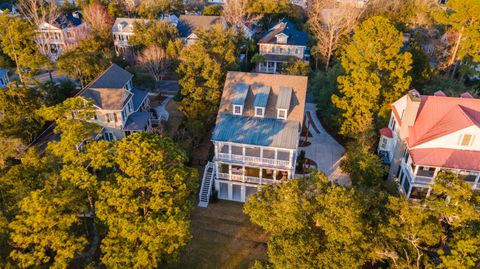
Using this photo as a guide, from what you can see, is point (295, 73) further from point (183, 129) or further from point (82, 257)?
point (82, 257)

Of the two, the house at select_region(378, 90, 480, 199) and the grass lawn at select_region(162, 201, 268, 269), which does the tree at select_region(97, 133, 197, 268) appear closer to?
the grass lawn at select_region(162, 201, 268, 269)

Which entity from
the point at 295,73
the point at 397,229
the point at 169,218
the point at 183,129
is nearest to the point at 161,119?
the point at 183,129

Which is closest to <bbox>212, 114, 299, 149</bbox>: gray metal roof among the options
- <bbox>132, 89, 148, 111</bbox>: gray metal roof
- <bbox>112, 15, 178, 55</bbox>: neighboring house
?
<bbox>132, 89, 148, 111</bbox>: gray metal roof

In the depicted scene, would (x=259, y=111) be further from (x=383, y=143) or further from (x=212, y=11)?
(x=212, y=11)

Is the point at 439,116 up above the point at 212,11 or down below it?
below

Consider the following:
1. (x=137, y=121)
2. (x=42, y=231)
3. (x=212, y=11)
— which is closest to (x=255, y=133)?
(x=137, y=121)
